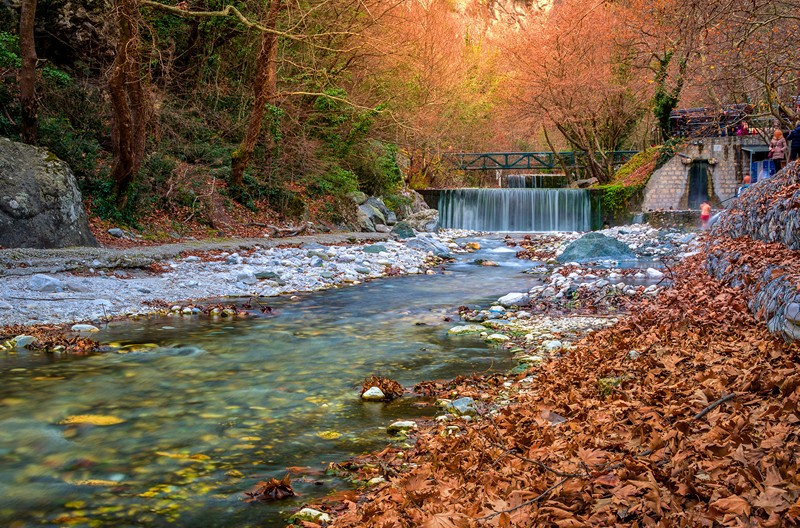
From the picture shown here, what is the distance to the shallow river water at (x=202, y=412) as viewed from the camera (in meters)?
3.83

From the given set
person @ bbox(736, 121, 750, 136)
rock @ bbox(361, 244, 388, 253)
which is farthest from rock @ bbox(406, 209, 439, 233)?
person @ bbox(736, 121, 750, 136)

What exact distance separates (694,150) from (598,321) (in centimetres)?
2047

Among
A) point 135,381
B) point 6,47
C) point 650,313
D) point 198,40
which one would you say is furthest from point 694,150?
point 135,381

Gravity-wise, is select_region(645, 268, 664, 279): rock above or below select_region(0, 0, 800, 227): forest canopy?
below

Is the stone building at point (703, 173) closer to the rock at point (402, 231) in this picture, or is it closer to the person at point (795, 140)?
the rock at point (402, 231)

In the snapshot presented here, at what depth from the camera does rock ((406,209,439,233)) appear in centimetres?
2638

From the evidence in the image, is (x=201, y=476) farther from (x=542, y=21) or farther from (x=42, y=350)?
(x=542, y=21)

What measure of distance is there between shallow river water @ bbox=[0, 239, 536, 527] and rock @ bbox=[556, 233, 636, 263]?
7758 mm

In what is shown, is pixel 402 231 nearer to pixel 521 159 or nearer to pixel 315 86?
Result: pixel 315 86

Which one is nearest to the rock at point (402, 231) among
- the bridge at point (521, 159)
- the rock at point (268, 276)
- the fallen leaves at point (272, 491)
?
the rock at point (268, 276)

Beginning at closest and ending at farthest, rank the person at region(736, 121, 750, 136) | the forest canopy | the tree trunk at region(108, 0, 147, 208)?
the tree trunk at region(108, 0, 147, 208), the forest canopy, the person at region(736, 121, 750, 136)

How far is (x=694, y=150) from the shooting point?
26.3 metres

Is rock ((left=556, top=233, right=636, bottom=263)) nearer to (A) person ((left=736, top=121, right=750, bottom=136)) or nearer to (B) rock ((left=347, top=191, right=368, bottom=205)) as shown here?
(B) rock ((left=347, top=191, right=368, bottom=205))

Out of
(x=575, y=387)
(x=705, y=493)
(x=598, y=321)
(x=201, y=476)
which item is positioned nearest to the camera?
(x=705, y=493)
